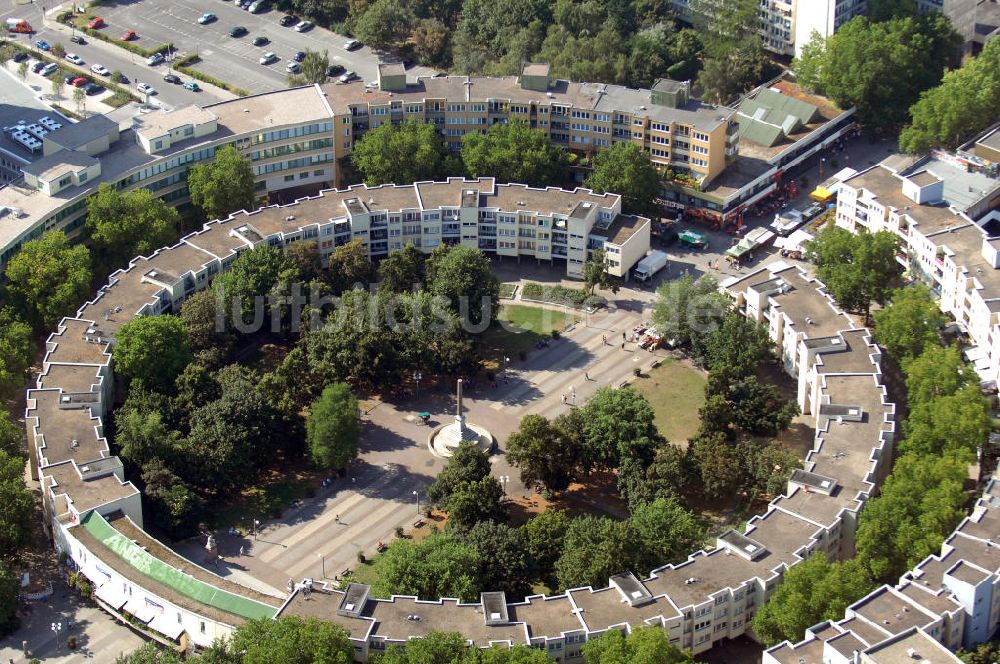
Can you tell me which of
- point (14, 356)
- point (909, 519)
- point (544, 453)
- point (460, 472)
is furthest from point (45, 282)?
point (909, 519)

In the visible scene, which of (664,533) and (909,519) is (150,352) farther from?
(909,519)

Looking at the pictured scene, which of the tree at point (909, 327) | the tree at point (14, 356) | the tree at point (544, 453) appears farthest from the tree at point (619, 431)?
the tree at point (14, 356)

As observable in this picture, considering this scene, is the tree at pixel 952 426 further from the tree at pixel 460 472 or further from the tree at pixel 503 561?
the tree at pixel 460 472

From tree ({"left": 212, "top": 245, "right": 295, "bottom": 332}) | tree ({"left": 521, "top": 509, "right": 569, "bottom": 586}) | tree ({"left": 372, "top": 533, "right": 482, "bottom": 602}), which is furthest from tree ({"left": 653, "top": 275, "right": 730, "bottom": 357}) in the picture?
tree ({"left": 372, "top": 533, "right": 482, "bottom": 602})

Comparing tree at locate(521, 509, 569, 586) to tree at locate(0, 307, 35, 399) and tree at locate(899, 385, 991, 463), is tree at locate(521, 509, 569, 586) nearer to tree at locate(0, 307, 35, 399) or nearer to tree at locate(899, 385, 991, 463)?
tree at locate(899, 385, 991, 463)

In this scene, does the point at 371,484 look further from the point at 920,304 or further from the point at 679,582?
the point at 920,304

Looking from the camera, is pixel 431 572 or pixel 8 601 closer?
pixel 431 572
